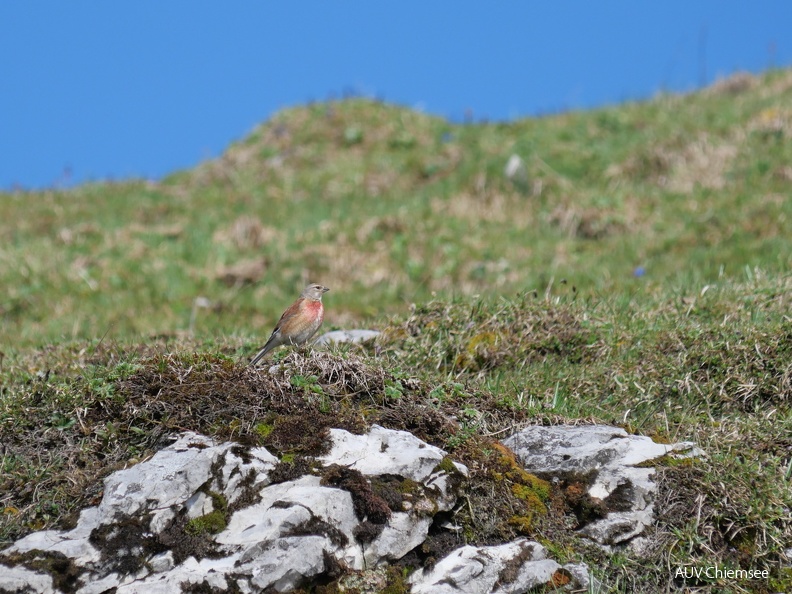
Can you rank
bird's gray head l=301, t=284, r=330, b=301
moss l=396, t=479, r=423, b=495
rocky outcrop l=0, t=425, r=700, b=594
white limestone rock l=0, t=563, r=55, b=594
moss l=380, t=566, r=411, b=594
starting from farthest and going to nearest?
bird's gray head l=301, t=284, r=330, b=301 < moss l=396, t=479, r=423, b=495 < moss l=380, t=566, r=411, b=594 < rocky outcrop l=0, t=425, r=700, b=594 < white limestone rock l=0, t=563, r=55, b=594

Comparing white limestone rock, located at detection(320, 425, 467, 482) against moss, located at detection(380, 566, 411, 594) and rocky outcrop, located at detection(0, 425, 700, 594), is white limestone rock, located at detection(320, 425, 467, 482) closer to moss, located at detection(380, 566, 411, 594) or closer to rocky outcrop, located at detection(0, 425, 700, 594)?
rocky outcrop, located at detection(0, 425, 700, 594)

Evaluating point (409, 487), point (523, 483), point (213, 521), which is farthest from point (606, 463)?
point (213, 521)

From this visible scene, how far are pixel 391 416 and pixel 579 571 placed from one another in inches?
55.5

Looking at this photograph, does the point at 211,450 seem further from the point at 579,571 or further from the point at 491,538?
the point at 579,571

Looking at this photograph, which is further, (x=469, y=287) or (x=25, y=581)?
(x=469, y=287)

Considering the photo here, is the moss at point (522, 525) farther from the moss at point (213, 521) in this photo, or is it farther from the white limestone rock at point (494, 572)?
the moss at point (213, 521)

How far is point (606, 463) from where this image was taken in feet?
17.7

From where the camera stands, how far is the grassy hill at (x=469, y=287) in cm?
537

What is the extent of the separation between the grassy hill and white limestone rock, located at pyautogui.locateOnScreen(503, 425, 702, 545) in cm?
14

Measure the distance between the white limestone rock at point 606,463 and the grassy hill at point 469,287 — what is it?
142mm

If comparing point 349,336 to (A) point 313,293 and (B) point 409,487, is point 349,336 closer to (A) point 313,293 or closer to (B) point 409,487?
(A) point 313,293

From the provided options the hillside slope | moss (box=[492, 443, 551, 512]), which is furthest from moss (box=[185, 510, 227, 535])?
the hillside slope

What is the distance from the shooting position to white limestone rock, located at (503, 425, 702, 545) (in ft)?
16.9

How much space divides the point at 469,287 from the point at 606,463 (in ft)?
24.2
